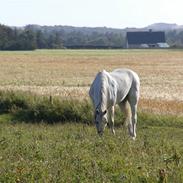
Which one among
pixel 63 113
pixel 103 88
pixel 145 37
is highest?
pixel 103 88

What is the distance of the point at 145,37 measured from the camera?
167 meters

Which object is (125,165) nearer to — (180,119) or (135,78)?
(135,78)

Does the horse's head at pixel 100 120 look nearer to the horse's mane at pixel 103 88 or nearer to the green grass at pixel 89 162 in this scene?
the horse's mane at pixel 103 88

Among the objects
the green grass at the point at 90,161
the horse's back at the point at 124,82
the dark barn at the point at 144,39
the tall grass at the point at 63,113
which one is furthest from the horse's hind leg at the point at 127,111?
the dark barn at the point at 144,39

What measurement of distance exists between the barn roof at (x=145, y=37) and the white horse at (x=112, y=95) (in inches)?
6040

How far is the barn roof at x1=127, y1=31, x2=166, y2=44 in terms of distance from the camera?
16688 centimetres

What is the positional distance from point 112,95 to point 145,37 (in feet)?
511

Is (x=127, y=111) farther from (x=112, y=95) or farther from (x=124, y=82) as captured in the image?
(x=112, y=95)

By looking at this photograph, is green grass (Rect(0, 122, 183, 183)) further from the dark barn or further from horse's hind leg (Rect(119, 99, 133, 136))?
the dark barn

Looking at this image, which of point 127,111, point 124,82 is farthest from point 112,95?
point 127,111

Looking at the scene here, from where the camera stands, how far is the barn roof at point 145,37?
166875 mm

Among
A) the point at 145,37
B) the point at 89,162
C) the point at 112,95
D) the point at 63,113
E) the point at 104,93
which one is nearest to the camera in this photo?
the point at 89,162

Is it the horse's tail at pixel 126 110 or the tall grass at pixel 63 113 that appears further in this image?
the tall grass at pixel 63 113

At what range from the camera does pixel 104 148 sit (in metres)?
8.25
